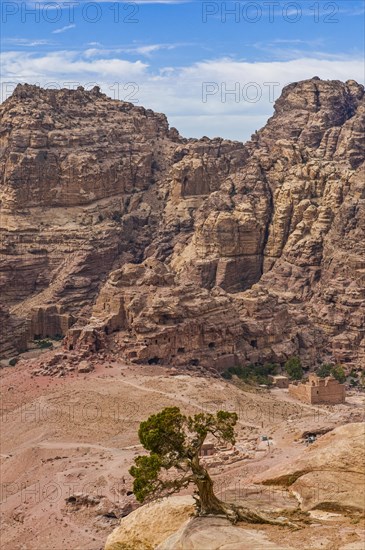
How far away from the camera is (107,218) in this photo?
12756cm

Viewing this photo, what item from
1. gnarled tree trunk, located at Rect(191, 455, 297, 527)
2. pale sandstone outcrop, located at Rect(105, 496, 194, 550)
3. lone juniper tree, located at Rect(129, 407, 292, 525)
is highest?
lone juniper tree, located at Rect(129, 407, 292, 525)

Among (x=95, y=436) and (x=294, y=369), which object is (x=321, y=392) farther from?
(x=95, y=436)

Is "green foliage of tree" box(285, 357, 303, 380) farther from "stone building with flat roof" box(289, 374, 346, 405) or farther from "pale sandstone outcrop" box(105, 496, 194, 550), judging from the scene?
"pale sandstone outcrop" box(105, 496, 194, 550)

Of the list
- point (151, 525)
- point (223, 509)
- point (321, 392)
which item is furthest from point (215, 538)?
point (321, 392)

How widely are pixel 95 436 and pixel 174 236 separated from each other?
57.0 meters

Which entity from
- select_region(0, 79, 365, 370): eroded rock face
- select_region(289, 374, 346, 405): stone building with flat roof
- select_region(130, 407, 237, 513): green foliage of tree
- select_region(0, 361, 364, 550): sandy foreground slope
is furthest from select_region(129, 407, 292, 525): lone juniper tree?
select_region(0, 79, 365, 370): eroded rock face

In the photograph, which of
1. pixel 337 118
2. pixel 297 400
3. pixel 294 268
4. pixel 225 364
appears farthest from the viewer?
pixel 337 118

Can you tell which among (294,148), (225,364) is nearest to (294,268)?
(294,148)

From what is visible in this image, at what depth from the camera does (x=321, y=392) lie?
79.8 m

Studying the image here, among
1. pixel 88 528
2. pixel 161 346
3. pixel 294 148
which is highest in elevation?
pixel 294 148

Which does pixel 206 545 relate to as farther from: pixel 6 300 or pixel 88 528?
pixel 6 300

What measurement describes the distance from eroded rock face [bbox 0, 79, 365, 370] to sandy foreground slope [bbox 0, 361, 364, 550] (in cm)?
642

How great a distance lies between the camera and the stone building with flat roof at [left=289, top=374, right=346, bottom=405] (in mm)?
79312

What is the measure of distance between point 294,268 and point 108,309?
28815 millimetres
